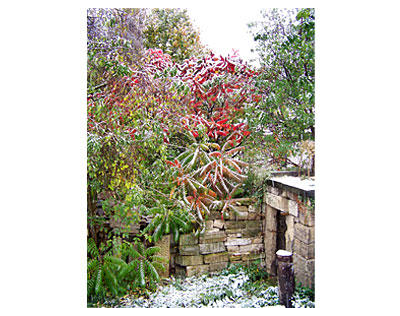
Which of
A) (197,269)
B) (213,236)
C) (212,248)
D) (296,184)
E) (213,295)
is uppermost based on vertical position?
(296,184)

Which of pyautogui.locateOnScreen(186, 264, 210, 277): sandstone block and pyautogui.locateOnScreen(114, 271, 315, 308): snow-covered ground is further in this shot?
pyautogui.locateOnScreen(186, 264, 210, 277): sandstone block

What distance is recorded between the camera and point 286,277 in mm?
2346

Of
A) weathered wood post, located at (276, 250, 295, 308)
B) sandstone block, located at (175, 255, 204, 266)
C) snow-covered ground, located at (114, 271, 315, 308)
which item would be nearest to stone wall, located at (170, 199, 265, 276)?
sandstone block, located at (175, 255, 204, 266)

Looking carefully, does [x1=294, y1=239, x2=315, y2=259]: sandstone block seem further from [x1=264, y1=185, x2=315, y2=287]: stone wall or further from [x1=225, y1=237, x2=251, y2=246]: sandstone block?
[x1=225, y1=237, x2=251, y2=246]: sandstone block

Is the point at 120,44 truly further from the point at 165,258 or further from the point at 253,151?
the point at 165,258

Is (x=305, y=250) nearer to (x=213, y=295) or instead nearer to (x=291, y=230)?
(x=291, y=230)

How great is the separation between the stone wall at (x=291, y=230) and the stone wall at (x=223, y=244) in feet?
0.31

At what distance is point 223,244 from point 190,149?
1.04m

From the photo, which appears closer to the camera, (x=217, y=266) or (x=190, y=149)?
(x=190, y=149)

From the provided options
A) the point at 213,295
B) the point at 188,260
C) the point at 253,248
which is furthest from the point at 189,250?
the point at 253,248

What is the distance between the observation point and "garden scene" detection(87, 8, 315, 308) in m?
2.40

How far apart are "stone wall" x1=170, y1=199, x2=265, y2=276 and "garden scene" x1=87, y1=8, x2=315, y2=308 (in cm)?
1

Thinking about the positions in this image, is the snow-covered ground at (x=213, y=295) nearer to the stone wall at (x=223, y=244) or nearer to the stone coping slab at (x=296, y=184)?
the stone wall at (x=223, y=244)
